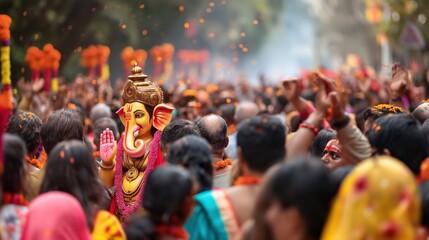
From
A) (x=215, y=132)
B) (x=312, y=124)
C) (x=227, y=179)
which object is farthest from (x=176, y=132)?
(x=312, y=124)

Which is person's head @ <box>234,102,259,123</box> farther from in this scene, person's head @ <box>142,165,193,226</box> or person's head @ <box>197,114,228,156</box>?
person's head @ <box>142,165,193,226</box>

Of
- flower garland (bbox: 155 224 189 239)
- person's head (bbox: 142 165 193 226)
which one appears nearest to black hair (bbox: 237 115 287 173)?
person's head (bbox: 142 165 193 226)

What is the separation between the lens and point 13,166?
6.21 metres

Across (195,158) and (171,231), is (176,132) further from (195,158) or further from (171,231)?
(171,231)

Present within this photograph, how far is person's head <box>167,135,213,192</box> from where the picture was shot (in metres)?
6.66

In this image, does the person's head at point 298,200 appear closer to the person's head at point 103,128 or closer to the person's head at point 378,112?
the person's head at point 378,112

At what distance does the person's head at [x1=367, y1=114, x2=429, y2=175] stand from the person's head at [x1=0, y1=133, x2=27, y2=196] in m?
2.23

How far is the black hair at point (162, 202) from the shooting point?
5.73 m

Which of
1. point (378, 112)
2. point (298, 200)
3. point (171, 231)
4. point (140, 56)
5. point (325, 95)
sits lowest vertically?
point (140, 56)

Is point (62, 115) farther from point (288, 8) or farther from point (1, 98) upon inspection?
point (288, 8)

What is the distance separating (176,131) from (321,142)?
138 centimetres

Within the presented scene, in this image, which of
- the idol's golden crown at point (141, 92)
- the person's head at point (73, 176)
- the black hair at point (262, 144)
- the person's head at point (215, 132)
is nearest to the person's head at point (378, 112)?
the person's head at point (215, 132)

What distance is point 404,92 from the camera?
12031 mm

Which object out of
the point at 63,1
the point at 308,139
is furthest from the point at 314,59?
the point at 308,139
